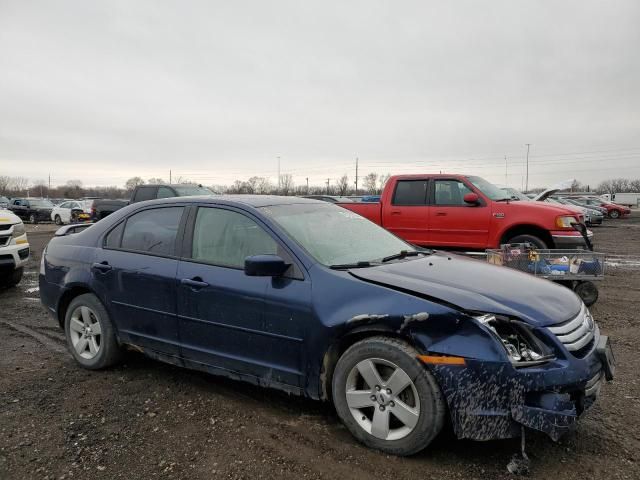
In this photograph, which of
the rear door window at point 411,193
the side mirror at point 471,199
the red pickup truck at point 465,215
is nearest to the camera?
the red pickup truck at point 465,215

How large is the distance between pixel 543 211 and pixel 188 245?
19.3 ft

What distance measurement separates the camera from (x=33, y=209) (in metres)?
29.7

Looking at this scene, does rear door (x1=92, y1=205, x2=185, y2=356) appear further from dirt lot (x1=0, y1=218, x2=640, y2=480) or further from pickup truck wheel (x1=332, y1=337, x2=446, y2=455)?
pickup truck wheel (x1=332, y1=337, x2=446, y2=455)

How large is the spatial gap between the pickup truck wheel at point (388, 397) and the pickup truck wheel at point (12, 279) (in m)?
7.23

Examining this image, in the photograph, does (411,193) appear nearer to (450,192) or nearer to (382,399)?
(450,192)

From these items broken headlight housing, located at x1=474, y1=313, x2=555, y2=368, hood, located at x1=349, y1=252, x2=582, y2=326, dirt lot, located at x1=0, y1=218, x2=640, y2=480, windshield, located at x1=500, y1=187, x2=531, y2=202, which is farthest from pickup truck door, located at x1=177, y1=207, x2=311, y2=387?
windshield, located at x1=500, y1=187, x2=531, y2=202

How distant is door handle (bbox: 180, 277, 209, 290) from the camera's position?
3.55 m

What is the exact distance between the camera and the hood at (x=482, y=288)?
2773 millimetres

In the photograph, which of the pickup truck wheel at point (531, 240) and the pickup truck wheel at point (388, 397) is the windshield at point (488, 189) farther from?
the pickup truck wheel at point (388, 397)

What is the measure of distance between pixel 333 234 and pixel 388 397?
136cm

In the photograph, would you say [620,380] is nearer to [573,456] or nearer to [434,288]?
[573,456]

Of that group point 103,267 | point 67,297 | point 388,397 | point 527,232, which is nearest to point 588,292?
point 527,232

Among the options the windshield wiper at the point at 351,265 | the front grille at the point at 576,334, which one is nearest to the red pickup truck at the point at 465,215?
the windshield wiper at the point at 351,265

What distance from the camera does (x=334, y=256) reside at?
135 inches
